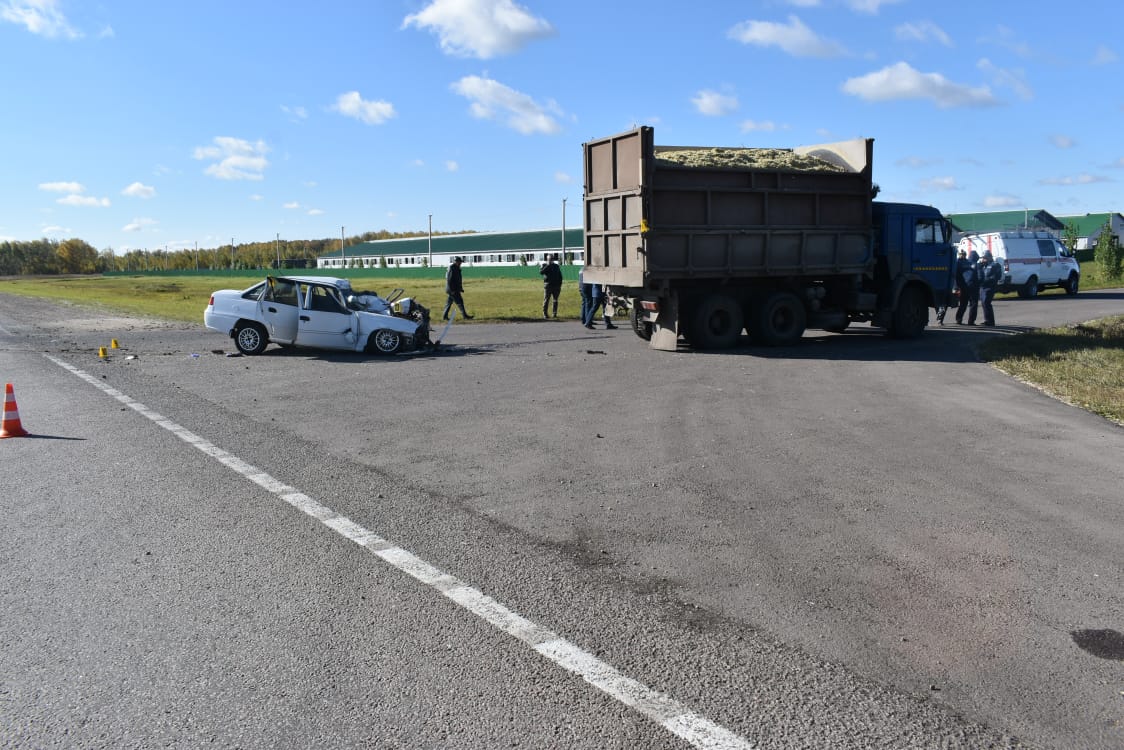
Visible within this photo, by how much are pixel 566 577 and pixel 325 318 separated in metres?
12.2

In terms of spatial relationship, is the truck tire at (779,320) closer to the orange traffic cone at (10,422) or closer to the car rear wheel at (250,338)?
the car rear wheel at (250,338)

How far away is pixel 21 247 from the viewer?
15150 cm

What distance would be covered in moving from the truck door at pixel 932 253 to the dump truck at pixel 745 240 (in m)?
0.04

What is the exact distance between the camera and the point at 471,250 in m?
103

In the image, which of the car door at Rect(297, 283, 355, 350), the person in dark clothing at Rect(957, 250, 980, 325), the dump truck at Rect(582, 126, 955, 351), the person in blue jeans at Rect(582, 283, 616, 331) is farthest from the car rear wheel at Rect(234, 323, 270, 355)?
the person in dark clothing at Rect(957, 250, 980, 325)

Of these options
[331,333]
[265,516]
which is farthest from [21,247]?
[265,516]

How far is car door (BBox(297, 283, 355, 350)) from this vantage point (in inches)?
632

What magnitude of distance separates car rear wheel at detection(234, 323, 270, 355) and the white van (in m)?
24.2

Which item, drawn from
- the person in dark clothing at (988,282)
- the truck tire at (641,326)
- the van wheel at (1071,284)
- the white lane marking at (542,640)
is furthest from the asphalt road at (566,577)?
the van wheel at (1071,284)

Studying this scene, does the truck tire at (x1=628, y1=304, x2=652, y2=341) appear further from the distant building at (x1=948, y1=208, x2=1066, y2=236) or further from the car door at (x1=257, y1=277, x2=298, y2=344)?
the distant building at (x1=948, y1=208, x2=1066, y2=236)

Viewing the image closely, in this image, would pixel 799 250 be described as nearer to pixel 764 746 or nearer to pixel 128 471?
pixel 128 471

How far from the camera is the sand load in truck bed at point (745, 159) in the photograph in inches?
618

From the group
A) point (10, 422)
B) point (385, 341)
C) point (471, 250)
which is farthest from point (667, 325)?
point (471, 250)

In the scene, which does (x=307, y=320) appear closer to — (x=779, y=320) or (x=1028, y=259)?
(x=779, y=320)
